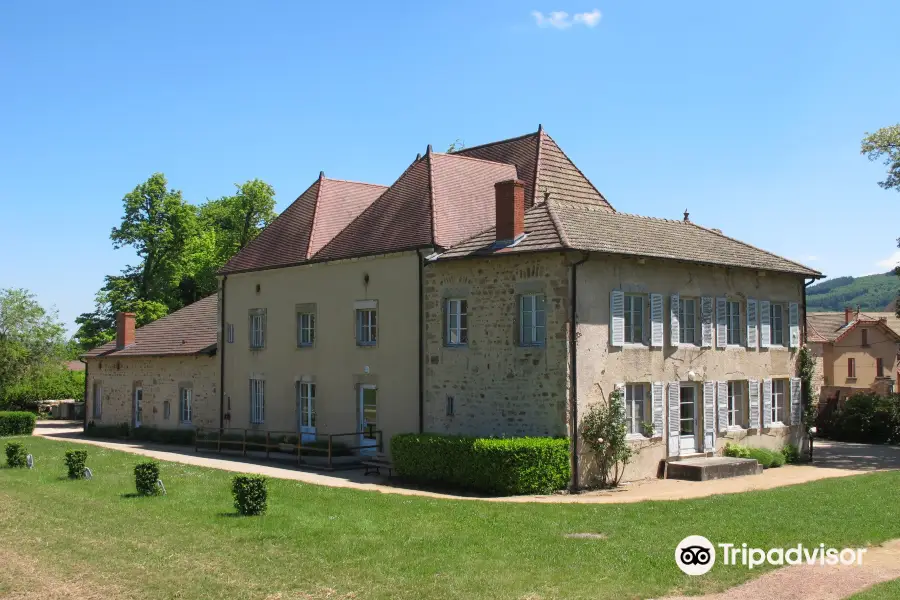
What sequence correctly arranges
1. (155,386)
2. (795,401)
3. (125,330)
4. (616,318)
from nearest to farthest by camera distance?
1. (616,318)
2. (795,401)
3. (155,386)
4. (125,330)

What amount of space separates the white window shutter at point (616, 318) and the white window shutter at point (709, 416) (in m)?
3.33

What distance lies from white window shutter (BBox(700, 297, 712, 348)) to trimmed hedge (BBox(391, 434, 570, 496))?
18.3 feet

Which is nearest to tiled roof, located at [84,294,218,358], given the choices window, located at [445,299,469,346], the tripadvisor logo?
window, located at [445,299,469,346]

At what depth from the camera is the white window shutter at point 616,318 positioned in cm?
1911

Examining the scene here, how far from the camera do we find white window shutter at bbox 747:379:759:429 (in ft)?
74.0

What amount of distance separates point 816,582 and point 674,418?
10471 mm

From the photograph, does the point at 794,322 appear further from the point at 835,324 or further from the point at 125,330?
the point at 835,324

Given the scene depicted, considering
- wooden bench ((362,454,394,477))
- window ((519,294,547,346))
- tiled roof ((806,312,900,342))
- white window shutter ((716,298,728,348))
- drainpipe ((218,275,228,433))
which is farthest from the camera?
tiled roof ((806,312,900,342))

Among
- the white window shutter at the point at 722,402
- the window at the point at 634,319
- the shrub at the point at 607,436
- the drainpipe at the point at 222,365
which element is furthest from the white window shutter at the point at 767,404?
the drainpipe at the point at 222,365

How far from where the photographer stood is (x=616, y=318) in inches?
756

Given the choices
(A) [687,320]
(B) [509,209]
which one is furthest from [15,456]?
(A) [687,320]

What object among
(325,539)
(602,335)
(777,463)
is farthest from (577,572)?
(777,463)

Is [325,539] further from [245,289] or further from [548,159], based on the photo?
[245,289]

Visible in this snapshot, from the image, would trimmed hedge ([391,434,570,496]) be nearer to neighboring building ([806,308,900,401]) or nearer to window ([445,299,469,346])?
window ([445,299,469,346])
